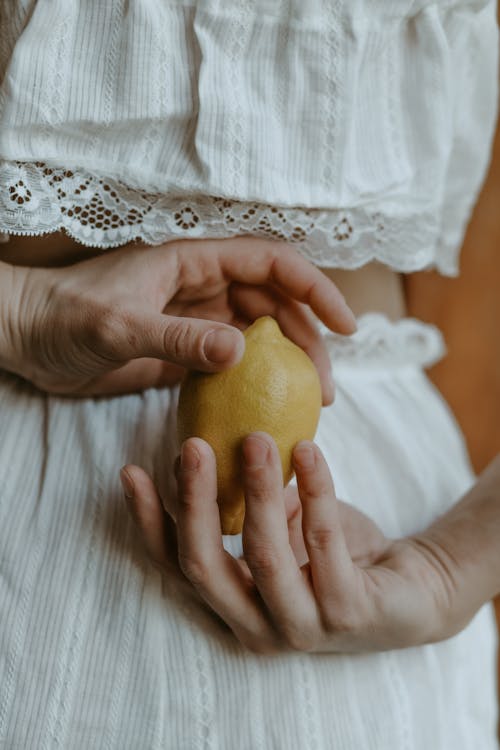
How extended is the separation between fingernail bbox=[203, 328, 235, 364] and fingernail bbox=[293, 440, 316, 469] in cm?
8

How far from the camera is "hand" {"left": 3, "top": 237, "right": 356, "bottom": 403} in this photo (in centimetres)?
49

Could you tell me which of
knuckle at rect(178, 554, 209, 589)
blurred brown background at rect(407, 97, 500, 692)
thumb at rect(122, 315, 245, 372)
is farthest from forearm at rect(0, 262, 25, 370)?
blurred brown background at rect(407, 97, 500, 692)

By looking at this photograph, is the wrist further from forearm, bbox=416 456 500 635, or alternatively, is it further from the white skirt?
forearm, bbox=416 456 500 635

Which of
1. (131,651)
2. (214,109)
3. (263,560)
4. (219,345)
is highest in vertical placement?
(214,109)

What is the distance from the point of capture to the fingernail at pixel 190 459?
0.45 m

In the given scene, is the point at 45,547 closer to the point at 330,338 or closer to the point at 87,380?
the point at 87,380

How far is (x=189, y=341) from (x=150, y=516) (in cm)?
12

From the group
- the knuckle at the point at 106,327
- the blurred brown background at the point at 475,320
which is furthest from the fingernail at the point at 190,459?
the blurred brown background at the point at 475,320

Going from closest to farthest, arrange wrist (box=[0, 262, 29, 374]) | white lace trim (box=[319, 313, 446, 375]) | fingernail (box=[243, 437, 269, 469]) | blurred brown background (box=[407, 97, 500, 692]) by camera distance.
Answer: fingernail (box=[243, 437, 269, 469]) < wrist (box=[0, 262, 29, 374]) < white lace trim (box=[319, 313, 446, 375]) < blurred brown background (box=[407, 97, 500, 692])

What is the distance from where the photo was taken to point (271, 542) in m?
0.46

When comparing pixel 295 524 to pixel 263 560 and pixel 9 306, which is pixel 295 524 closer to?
pixel 263 560

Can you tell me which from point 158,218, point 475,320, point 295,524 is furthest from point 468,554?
point 475,320

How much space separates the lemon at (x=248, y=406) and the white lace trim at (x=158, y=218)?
104 millimetres

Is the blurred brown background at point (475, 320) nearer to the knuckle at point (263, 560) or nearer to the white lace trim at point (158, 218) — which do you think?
the white lace trim at point (158, 218)
